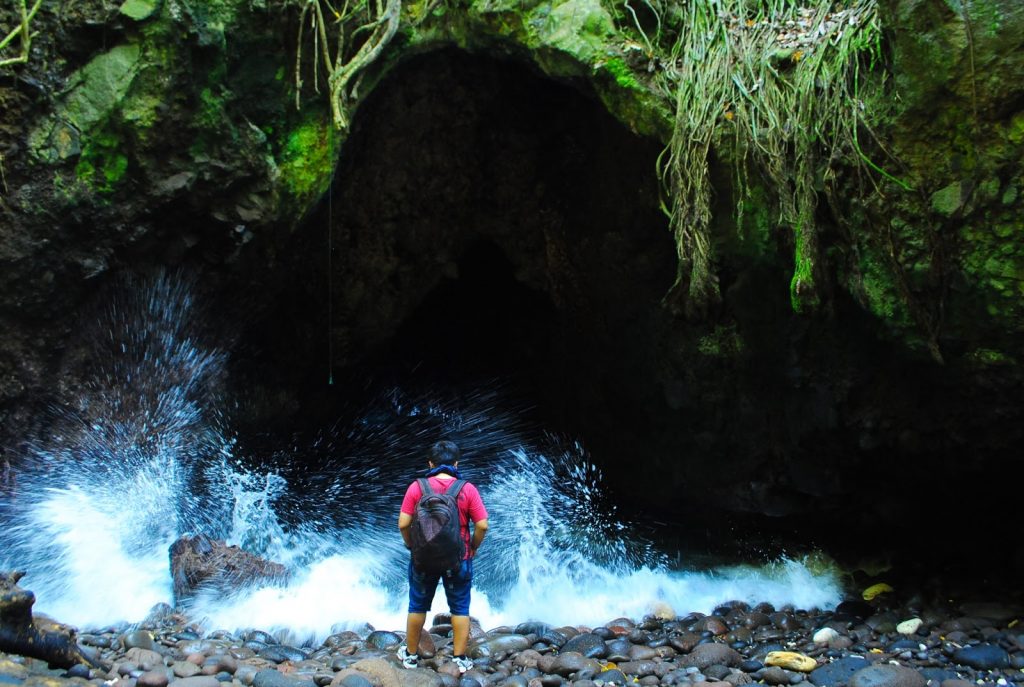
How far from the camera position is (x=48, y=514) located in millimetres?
5500

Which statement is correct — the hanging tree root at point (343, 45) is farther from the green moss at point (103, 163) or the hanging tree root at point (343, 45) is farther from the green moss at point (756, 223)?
the green moss at point (756, 223)

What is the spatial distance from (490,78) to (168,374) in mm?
3646

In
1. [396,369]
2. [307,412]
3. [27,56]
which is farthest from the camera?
[396,369]

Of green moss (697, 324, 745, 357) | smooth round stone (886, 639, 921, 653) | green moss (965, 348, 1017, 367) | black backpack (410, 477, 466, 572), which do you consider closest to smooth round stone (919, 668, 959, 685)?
smooth round stone (886, 639, 921, 653)

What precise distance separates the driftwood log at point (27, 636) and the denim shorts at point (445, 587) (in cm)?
162

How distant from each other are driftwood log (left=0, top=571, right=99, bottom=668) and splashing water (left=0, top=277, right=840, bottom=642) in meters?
1.58

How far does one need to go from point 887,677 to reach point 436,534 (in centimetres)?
247

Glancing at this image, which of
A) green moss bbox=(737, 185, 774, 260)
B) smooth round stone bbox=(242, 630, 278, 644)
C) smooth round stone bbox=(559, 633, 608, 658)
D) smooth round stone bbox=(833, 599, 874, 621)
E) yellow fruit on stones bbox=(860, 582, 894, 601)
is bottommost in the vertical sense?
smooth round stone bbox=(559, 633, 608, 658)

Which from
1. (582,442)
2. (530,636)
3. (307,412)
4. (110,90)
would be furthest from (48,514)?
(582,442)

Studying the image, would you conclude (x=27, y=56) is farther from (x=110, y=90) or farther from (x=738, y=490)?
(x=738, y=490)

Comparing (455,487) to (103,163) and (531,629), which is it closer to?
(531,629)

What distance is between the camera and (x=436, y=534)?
4422mm

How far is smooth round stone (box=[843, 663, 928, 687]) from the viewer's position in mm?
4102

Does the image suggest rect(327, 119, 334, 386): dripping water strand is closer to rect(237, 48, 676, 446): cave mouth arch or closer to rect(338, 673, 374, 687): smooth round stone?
rect(237, 48, 676, 446): cave mouth arch
